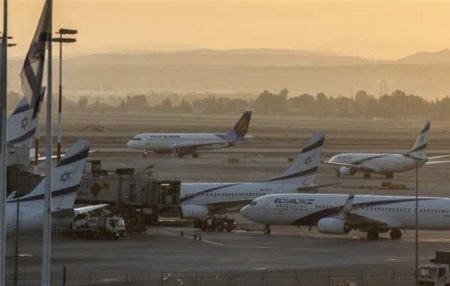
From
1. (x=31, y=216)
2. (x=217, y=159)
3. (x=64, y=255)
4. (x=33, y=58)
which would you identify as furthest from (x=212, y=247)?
(x=217, y=159)

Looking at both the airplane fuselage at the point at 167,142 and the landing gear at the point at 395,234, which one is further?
the airplane fuselage at the point at 167,142

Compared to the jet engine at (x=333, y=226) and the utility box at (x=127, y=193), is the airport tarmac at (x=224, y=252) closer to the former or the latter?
the jet engine at (x=333, y=226)

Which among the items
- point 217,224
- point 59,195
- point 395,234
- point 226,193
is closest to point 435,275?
point 59,195

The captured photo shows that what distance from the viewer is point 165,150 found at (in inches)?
7318

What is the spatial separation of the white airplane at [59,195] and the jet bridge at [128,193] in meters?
18.8

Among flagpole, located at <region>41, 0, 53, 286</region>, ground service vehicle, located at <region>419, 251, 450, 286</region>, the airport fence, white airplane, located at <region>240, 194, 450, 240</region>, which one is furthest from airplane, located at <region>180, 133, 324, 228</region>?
flagpole, located at <region>41, 0, 53, 286</region>

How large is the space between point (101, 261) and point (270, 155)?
119m

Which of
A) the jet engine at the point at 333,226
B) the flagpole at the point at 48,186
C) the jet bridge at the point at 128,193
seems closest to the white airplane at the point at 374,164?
the jet engine at the point at 333,226

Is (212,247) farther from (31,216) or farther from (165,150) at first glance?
(165,150)

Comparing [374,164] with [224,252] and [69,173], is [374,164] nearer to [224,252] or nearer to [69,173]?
[224,252]

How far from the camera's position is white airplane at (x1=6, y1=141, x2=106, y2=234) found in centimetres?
5756

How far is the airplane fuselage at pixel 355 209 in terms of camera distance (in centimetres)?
8525

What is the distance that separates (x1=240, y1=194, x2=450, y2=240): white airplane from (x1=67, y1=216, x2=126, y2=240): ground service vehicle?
9.85 metres

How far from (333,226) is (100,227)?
45.5ft
